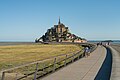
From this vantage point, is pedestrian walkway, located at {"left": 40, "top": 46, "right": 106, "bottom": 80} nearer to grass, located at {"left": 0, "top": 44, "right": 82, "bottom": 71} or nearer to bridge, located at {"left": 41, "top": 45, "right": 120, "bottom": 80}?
bridge, located at {"left": 41, "top": 45, "right": 120, "bottom": 80}

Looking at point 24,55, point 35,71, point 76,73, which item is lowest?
point 24,55

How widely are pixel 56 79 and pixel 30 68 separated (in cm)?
1181

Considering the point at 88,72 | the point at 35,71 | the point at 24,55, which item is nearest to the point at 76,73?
the point at 88,72

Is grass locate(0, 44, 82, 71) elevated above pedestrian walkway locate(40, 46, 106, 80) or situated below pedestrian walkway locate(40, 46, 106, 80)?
below

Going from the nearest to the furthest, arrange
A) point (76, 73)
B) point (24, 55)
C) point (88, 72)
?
point (76, 73)
point (88, 72)
point (24, 55)

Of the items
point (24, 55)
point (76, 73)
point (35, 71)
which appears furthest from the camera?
point (24, 55)

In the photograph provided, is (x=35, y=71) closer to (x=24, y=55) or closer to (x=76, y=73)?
(x=76, y=73)

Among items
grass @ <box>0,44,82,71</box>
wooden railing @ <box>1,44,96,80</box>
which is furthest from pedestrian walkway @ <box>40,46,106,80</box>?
grass @ <box>0,44,82,71</box>

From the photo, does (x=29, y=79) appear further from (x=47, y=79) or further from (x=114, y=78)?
(x=114, y=78)

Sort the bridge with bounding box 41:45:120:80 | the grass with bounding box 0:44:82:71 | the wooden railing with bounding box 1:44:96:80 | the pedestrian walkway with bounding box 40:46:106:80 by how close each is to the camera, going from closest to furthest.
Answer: the wooden railing with bounding box 1:44:96:80
the bridge with bounding box 41:45:120:80
the pedestrian walkway with bounding box 40:46:106:80
the grass with bounding box 0:44:82:71

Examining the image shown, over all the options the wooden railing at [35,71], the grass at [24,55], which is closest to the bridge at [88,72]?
the wooden railing at [35,71]

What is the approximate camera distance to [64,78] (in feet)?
40.8

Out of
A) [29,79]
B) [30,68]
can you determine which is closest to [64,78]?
[29,79]

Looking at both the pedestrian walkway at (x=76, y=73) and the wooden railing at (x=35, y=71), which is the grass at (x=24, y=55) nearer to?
the wooden railing at (x=35, y=71)
